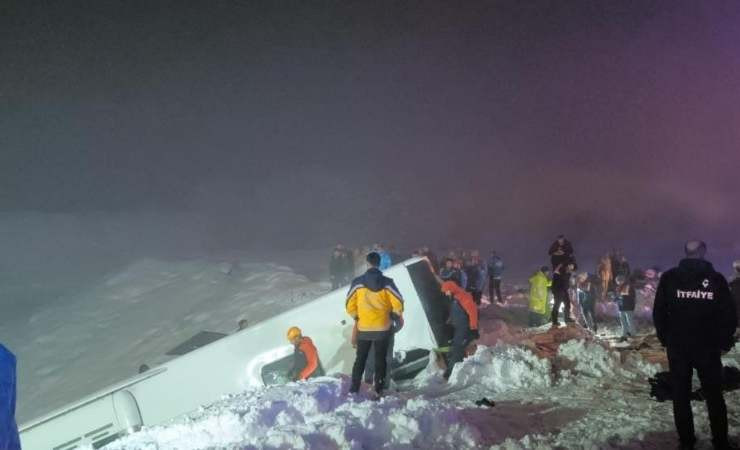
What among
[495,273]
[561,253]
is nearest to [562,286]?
[561,253]

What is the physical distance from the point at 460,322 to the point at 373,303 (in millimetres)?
2001

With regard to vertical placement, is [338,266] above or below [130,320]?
above

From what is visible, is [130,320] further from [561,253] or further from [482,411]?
[482,411]

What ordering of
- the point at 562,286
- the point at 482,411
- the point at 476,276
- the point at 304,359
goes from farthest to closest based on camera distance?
the point at 476,276
the point at 562,286
the point at 304,359
the point at 482,411

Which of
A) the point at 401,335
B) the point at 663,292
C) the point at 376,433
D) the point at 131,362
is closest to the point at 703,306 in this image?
the point at 663,292

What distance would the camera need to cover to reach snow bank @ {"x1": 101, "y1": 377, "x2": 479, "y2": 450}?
14.6ft

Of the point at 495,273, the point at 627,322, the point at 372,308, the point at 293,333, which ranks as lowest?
the point at 627,322

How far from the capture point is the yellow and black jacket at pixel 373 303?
6086mm

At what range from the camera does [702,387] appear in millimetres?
4105

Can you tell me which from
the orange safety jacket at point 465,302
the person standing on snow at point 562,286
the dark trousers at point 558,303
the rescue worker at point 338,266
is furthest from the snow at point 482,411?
the rescue worker at point 338,266

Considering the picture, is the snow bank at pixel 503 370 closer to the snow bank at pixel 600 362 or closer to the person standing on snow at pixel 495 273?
the snow bank at pixel 600 362

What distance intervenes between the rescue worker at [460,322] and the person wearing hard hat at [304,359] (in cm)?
181

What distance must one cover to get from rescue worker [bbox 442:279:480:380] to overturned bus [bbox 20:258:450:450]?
300 mm

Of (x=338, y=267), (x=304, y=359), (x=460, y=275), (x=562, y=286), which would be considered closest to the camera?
(x=304, y=359)
